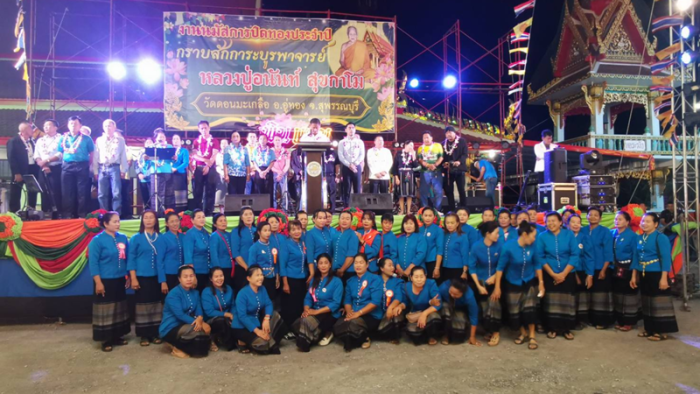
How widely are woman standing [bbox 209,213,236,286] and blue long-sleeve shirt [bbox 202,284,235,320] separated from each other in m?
0.44

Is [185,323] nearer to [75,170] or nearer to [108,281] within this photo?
[108,281]

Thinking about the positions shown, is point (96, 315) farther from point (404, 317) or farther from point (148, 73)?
point (148, 73)

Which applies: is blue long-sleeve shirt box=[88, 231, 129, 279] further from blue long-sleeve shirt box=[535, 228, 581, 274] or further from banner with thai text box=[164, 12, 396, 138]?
banner with thai text box=[164, 12, 396, 138]

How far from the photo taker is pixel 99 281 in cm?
489

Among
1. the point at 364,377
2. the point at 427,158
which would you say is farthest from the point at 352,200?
the point at 364,377

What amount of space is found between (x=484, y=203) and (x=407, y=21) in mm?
12513

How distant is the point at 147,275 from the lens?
16.5 feet

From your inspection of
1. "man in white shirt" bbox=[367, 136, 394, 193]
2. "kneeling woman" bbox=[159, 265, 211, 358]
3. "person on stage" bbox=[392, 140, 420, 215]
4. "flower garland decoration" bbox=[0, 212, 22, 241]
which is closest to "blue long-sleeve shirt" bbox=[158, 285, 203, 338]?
"kneeling woman" bbox=[159, 265, 211, 358]

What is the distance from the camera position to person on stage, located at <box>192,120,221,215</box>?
8188mm

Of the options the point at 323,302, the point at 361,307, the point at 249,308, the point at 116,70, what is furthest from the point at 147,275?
the point at 116,70

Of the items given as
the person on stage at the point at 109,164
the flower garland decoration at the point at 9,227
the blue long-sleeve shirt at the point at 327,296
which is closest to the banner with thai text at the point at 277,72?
the person on stage at the point at 109,164

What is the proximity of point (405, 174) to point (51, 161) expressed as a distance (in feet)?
19.9

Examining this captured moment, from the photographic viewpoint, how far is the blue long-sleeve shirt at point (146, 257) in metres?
5.00

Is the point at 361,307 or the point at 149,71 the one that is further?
the point at 149,71
